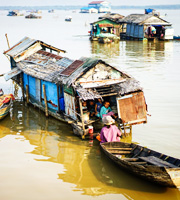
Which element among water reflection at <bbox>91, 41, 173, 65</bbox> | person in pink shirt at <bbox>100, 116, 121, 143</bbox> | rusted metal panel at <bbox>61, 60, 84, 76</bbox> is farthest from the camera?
water reflection at <bbox>91, 41, 173, 65</bbox>

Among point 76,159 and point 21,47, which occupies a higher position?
point 21,47

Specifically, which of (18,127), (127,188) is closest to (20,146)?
(18,127)

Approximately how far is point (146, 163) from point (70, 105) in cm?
431

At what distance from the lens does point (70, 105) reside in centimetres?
1218

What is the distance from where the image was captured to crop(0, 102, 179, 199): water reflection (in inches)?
347

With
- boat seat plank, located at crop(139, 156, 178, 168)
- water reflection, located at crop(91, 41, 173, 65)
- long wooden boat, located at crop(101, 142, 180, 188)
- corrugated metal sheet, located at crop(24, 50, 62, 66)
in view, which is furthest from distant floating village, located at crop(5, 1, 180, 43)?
boat seat plank, located at crop(139, 156, 178, 168)

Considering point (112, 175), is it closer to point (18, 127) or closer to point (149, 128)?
point (149, 128)

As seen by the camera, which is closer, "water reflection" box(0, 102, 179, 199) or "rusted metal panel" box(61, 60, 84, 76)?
"water reflection" box(0, 102, 179, 199)

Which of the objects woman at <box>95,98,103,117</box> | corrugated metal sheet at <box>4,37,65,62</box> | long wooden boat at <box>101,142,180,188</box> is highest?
corrugated metal sheet at <box>4,37,65,62</box>

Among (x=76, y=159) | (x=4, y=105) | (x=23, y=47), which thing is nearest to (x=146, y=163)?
(x=76, y=159)

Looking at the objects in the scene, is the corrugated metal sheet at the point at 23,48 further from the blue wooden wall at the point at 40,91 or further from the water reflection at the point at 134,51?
the water reflection at the point at 134,51

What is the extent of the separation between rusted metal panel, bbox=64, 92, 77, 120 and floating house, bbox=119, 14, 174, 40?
1109 inches

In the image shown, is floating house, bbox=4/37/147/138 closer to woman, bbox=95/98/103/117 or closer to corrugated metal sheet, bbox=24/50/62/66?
woman, bbox=95/98/103/117

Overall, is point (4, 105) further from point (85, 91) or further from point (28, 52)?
point (85, 91)
